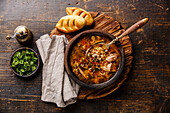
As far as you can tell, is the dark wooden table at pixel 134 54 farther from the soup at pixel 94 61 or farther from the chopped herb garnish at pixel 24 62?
the soup at pixel 94 61

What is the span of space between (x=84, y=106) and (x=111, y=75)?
2.23ft

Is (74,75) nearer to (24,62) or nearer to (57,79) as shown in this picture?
(57,79)

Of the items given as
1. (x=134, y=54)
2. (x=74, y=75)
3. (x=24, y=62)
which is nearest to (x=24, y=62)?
(x=24, y=62)

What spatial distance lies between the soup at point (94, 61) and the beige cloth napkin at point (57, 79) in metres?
0.20

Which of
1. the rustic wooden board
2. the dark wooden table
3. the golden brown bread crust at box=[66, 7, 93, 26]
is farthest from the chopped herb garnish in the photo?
the golden brown bread crust at box=[66, 7, 93, 26]

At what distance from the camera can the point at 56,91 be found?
2697mm

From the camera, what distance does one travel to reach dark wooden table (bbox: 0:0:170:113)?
2.82 metres

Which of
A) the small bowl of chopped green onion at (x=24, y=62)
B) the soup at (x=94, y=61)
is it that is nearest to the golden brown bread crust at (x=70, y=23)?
the soup at (x=94, y=61)

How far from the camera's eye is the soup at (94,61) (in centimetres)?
259

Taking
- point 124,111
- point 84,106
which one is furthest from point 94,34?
point 124,111

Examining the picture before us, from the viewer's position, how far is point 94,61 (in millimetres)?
2621

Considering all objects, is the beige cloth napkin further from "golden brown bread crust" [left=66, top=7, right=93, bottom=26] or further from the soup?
"golden brown bread crust" [left=66, top=7, right=93, bottom=26]

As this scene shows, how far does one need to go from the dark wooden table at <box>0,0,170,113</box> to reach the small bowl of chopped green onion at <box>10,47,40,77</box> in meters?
0.14

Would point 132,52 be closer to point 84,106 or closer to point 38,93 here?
point 84,106
